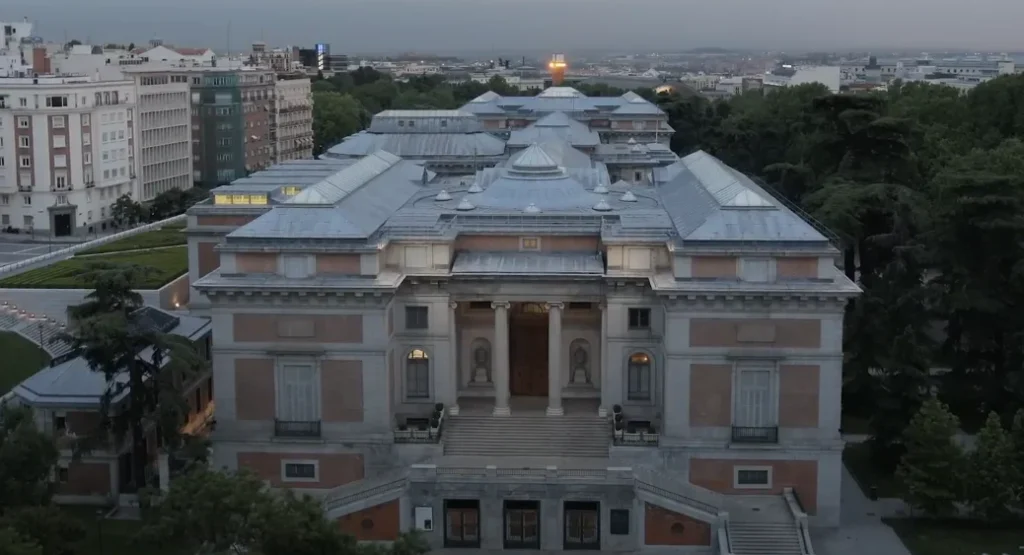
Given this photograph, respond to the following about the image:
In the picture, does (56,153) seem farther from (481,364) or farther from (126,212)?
(481,364)

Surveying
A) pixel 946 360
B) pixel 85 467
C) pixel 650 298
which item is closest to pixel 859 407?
pixel 946 360

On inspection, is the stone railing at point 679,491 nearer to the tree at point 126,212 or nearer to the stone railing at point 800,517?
the stone railing at point 800,517

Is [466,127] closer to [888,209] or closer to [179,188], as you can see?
[888,209]

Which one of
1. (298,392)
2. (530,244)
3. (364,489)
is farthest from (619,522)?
(298,392)

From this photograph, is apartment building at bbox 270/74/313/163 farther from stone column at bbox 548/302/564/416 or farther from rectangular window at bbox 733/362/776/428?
rectangular window at bbox 733/362/776/428

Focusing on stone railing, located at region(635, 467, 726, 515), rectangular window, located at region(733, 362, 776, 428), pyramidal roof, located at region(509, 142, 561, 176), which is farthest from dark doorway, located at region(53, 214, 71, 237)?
rectangular window, located at region(733, 362, 776, 428)

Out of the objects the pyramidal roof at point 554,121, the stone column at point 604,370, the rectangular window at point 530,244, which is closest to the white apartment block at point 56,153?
the pyramidal roof at point 554,121
